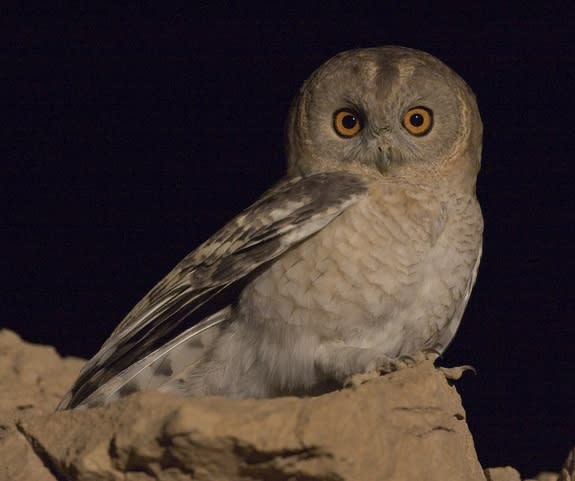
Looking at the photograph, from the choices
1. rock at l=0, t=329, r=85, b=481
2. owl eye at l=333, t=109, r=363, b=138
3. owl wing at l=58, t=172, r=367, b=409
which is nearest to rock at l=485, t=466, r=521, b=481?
owl wing at l=58, t=172, r=367, b=409

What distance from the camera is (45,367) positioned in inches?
219

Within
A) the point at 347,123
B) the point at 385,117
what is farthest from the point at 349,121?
the point at 385,117

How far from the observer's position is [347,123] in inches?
171

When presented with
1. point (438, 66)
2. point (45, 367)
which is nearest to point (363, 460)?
point (438, 66)

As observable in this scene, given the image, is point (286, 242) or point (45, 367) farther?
point (45, 367)

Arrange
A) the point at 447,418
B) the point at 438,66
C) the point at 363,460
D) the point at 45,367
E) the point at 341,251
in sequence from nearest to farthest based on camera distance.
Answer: the point at 363,460 < the point at 447,418 < the point at 341,251 < the point at 438,66 < the point at 45,367

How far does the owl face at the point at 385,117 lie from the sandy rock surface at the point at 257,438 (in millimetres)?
1130

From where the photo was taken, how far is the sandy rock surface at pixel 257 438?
2.89 meters

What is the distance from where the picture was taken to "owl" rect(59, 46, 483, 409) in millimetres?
3953

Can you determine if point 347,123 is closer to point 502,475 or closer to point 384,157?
point 384,157

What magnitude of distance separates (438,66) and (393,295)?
44.6 inches

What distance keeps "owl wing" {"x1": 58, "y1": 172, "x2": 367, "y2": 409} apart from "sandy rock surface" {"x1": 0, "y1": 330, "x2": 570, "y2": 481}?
0.79 m

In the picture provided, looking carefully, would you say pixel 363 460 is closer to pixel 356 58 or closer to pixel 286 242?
pixel 286 242

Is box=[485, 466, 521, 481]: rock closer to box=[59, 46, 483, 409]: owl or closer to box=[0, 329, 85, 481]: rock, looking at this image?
box=[59, 46, 483, 409]: owl
